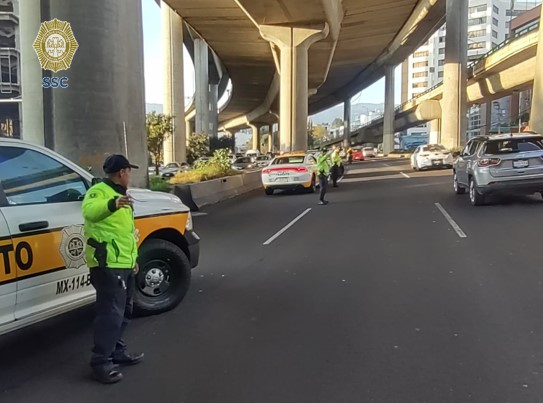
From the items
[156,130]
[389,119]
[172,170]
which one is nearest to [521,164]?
[156,130]

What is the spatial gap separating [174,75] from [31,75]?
40.1 meters

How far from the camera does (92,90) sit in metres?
12.2

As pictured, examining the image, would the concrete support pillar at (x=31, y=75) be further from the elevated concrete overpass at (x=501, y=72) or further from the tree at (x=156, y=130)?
the elevated concrete overpass at (x=501, y=72)

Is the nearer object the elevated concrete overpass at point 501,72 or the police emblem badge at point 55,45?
the police emblem badge at point 55,45

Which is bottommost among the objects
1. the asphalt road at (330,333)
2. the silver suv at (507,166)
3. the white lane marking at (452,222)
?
the asphalt road at (330,333)

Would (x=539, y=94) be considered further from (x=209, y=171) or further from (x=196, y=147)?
(x=196, y=147)

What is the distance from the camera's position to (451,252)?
9008mm

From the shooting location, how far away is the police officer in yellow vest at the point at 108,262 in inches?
169

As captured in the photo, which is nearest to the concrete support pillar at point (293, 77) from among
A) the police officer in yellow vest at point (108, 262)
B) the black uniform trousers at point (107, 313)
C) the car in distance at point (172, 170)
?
the car in distance at point (172, 170)

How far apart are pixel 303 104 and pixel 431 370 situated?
35753 mm

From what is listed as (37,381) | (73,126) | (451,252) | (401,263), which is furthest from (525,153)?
(37,381)

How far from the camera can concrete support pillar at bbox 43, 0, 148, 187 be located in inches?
469

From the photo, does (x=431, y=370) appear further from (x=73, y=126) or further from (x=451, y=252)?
(x=73, y=126)

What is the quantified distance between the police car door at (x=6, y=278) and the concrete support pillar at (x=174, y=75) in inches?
1807
